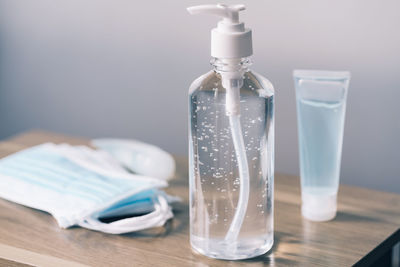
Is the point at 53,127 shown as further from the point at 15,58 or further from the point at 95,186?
the point at 95,186

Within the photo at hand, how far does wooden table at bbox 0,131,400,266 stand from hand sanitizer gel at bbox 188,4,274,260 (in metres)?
0.02

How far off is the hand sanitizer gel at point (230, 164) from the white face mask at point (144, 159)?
0.67ft

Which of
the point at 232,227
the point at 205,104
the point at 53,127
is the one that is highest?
the point at 205,104

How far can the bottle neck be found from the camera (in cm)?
66

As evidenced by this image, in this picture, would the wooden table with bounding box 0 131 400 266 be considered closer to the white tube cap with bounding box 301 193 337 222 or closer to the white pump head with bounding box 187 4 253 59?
the white tube cap with bounding box 301 193 337 222

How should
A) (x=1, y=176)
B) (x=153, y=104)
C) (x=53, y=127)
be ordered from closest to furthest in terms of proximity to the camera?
1. (x=1, y=176)
2. (x=153, y=104)
3. (x=53, y=127)

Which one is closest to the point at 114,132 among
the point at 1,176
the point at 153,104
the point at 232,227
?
the point at 153,104

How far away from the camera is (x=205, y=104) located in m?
0.70

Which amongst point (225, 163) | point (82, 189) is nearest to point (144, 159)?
point (82, 189)

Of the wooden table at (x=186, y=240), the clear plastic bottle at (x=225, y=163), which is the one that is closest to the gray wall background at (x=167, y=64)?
the wooden table at (x=186, y=240)

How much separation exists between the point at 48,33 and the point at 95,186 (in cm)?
55

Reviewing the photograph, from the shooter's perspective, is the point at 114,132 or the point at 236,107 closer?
the point at 236,107

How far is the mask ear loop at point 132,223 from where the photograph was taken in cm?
76

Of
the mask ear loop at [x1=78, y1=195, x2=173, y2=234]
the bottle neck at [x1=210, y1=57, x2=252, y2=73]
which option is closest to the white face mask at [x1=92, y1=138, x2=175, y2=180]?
the mask ear loop at [x1=78, y1=195, x2=173, y2=234]
